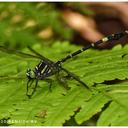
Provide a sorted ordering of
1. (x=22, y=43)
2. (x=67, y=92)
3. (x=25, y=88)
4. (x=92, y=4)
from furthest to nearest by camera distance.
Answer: (x=92, y=4) → (x=22, y=43) → (x=25, y=88) → (x=67, y=92)

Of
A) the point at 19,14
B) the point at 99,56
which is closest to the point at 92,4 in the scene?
the point at 19,14

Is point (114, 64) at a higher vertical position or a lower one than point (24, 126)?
higher

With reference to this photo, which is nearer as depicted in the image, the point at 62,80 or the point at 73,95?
the point at 73,95

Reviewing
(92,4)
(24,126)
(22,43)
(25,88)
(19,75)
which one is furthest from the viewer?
(92,4)

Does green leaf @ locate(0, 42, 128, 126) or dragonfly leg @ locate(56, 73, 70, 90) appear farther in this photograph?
dragonfly leg @ locate(56, 73, 70, 90)

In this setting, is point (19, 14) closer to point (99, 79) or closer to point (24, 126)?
point (99, 79)

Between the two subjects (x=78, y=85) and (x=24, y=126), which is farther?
(x=78, y=85)

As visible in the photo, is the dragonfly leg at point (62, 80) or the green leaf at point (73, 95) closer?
the green leaf at point (73, 95)
